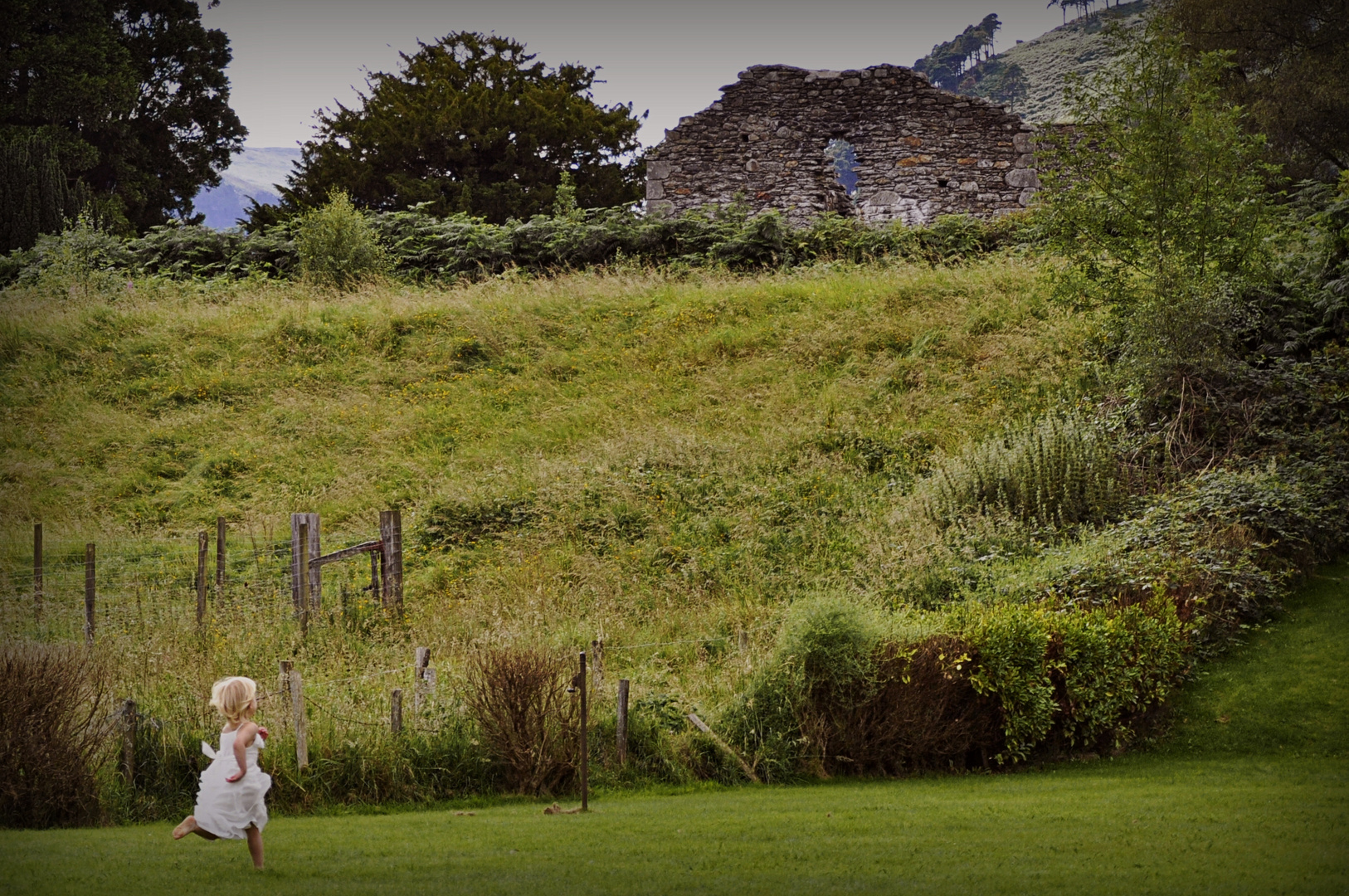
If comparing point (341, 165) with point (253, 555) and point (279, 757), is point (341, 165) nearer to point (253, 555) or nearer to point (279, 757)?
point (253, 555)

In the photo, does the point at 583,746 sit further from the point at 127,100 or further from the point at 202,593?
the point at 127,100

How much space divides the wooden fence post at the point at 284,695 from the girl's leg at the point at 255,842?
243 centimetres

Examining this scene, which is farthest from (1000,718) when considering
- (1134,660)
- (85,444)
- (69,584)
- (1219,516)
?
(85,444)

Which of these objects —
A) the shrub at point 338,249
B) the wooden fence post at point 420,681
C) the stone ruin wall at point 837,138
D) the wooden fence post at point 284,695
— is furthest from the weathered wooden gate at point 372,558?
the stone ruin wall at point 837,138

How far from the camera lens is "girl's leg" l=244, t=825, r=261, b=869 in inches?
227

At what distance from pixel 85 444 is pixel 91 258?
347 inches

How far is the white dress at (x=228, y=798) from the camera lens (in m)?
5.76

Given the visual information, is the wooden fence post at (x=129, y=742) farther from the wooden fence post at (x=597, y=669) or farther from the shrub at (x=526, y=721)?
the wooden fence post at (x=597, y=669)

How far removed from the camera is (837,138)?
26109 mm

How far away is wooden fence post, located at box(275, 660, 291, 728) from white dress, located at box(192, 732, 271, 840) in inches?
94.0

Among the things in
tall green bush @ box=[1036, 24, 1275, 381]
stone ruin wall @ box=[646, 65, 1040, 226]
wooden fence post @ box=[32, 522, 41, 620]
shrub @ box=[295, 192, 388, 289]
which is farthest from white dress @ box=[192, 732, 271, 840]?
stone ruin wall @ box=[646, 65, 1040, 226]

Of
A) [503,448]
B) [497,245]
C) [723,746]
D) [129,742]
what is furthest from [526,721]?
[497,245]

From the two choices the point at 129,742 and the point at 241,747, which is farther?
the point at 129,742

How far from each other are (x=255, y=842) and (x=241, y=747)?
1.69 feet
